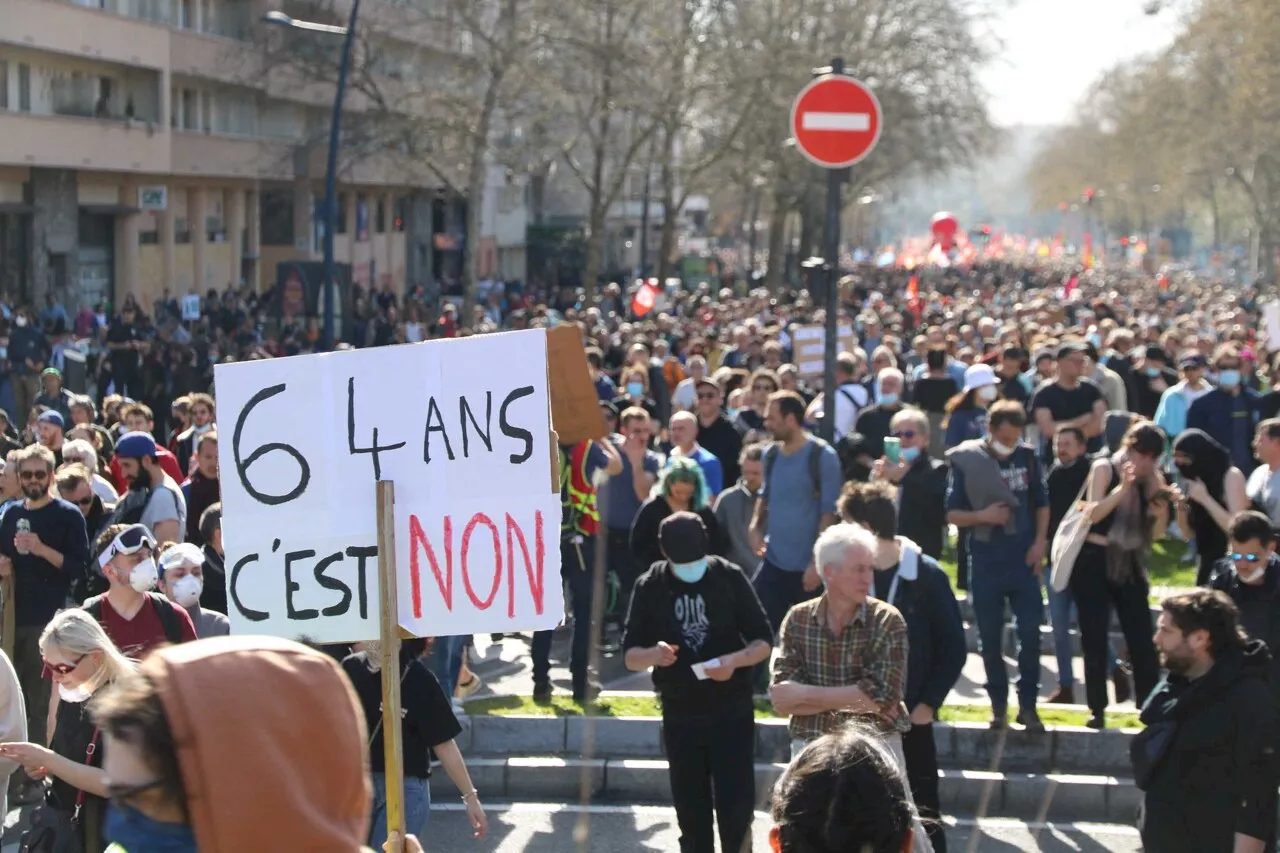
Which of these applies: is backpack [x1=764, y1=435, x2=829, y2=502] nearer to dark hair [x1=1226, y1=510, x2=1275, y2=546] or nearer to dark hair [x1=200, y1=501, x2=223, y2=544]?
dark hair [x1=1226, y1=510, x2=1275, y2=546]

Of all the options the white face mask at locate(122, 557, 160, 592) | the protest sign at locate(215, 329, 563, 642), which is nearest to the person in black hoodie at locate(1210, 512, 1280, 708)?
the protest sign at locate(215, 329, 563, 642)

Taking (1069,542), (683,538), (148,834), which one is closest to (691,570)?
(683,538)

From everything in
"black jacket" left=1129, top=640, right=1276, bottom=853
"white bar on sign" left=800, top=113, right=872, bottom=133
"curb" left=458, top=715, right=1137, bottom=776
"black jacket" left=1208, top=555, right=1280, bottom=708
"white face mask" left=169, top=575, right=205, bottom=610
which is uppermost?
"white bar on sign" left=800, top=113, right=872, bottom=133

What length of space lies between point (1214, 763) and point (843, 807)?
113 inches

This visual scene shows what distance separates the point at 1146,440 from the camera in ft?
28.8

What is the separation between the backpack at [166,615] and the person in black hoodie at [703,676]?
1.62m

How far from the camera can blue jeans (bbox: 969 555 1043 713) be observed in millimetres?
8609

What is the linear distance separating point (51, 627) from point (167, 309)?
95.6 feet

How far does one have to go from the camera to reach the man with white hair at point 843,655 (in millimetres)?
5688

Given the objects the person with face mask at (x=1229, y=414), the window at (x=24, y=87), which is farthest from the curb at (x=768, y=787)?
the window at (x=24, y=87)

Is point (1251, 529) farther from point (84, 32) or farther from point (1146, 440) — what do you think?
point (84, 32)

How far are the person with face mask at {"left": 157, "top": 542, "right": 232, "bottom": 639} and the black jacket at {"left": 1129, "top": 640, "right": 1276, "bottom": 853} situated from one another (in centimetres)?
338

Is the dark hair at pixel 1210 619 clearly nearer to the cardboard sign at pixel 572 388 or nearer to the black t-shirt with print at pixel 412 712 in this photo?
the black t-shirt with print at pixel 412 712

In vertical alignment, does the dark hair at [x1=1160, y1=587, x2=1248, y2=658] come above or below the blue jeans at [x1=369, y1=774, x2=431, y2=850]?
above
